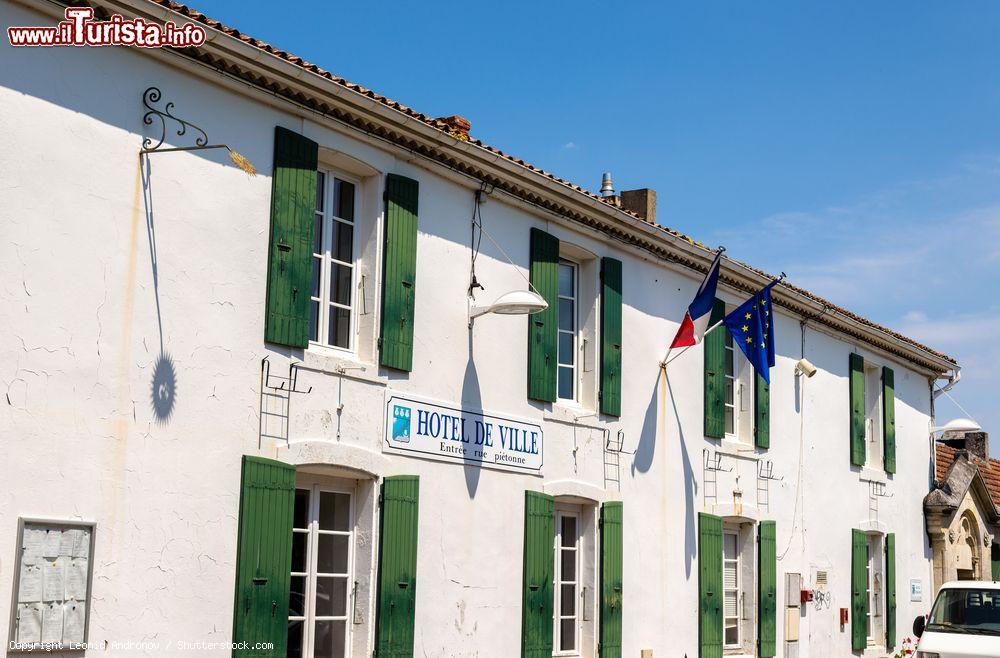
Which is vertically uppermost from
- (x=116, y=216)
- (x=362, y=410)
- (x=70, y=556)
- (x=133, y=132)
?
(x=133, y=132)

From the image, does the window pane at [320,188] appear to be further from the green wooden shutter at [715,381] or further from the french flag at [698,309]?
the green wooden shutter at [715,381]

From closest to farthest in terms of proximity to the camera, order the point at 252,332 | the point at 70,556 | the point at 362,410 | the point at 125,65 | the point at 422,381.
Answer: the point at 70,556 → the point at 125,65 → the point at 252,332 → the point at 362,410 → the point at 422,381

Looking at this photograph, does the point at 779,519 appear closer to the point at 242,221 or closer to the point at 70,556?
the point at 242,221

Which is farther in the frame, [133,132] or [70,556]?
[133,132]

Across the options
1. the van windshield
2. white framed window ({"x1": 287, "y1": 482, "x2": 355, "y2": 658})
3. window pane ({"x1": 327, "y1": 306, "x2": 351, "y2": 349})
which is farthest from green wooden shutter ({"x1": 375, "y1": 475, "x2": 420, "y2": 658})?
the van windshield

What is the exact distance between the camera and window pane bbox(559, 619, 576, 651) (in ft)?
44.0

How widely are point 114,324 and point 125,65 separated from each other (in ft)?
6.09

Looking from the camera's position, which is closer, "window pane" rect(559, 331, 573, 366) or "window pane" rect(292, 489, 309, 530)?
"window pane" rect(292, 489, 309, 530)

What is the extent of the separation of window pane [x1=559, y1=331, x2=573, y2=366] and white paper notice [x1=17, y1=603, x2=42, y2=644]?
6849mm

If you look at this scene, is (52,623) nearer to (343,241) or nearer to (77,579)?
(77,579)

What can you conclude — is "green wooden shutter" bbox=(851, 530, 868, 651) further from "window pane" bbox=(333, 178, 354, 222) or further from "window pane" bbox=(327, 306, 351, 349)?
"window pane" bbox=(333, 178, 354, 222)

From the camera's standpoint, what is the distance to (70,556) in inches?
330

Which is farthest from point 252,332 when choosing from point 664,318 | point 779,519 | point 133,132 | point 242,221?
point 779,519

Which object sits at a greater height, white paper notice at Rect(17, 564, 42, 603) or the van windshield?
white paper notice at Rect(17, 564, 42, 603)
